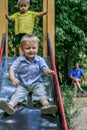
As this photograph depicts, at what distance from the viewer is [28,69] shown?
5.86 meters

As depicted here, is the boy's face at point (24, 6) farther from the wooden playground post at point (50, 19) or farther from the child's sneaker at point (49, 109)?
the child's sneaker at point (49, 109)

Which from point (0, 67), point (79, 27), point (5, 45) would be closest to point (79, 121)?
point (5, 45)

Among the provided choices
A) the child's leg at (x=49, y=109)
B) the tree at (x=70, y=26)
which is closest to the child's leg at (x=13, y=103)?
the child's leg at (x=49, y=109)

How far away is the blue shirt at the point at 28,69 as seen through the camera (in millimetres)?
5828

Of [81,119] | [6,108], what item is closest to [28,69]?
[6,108]

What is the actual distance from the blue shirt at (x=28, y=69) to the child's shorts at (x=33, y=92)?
0.06 m

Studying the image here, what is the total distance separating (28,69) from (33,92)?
1.04ft

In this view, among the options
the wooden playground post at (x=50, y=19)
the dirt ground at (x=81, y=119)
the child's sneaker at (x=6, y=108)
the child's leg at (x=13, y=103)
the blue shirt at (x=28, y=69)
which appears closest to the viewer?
the child's sneaker at (x=6, y=108)

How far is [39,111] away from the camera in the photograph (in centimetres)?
546

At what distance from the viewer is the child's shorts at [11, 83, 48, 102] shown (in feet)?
18.9

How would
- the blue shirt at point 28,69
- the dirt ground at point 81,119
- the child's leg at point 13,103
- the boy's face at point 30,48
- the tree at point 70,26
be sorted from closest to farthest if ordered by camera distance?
1. the child's leg at point 13,103
2. the boy's face at point 30,48
3. the blue shirt at point 28,69
4. the dirt ground at point 81,119
5. the tree at point 70,26

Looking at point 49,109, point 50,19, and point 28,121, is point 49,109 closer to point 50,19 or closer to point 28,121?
point 28,121

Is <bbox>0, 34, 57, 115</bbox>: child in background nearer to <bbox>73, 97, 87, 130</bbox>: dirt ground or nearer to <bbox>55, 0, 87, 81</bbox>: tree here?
<bbox>73, 97, 87, 130</bbox>: dirt ground

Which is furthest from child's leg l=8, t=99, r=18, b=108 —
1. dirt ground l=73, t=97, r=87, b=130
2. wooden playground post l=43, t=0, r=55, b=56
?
dirt ground l=73, t=97, r=87, b=130
